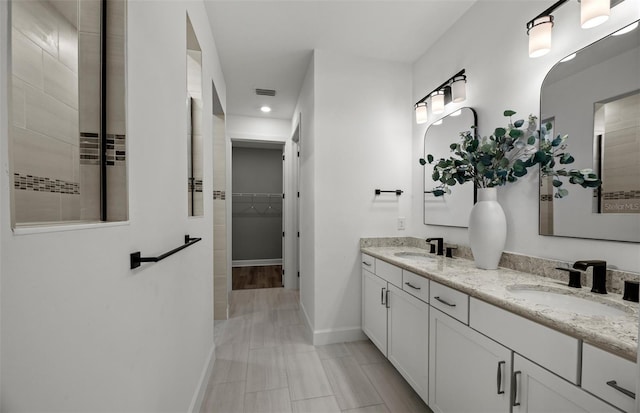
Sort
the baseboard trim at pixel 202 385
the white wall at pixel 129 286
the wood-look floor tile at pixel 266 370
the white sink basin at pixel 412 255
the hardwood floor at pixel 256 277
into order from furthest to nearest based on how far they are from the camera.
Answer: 1. the hardwood floor at pixel 256 277
2. the white sink basin at pixel 412 255
3. the wood-look floor tile at pixel 266 370
4. the baseboard trim at pixel 202 385
5. the white wall at pixel 129 286

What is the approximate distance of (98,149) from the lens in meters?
0.76

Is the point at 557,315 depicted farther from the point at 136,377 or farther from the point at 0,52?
the point at 0,52

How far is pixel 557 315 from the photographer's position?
89 centimetres

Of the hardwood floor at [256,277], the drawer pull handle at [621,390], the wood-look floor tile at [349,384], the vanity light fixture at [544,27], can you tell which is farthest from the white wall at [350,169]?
the hardwood floor at [256,277]

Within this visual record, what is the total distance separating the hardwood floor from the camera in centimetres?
439

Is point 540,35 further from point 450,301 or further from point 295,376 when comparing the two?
point 295,376

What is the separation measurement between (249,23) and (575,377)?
2679 millimetres

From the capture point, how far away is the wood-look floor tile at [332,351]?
229 cm

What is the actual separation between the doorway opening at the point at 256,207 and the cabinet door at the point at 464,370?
14.7 feet

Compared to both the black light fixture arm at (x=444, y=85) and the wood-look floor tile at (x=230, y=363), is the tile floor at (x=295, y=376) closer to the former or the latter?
the wood-look floor tile at (x=230, y=363)

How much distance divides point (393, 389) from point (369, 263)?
2.98 ft

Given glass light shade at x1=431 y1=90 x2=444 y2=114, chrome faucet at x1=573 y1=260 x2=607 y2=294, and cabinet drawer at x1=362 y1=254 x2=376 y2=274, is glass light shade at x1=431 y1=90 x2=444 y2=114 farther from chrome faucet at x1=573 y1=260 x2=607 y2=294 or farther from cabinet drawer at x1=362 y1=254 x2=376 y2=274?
chrome faucet at x1=573 y1=260 x2=607 y2=294

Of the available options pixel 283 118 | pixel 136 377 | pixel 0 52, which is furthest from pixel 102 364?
pixel 283 118

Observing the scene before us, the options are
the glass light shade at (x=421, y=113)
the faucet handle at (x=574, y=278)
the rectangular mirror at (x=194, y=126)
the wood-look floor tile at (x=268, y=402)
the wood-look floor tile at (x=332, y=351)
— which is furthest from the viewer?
Answer: the glass light shade at (x=421, y=113)
